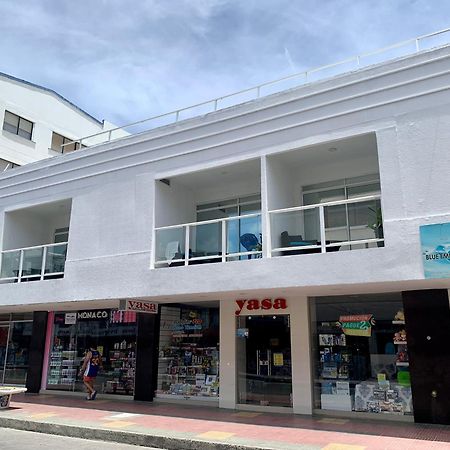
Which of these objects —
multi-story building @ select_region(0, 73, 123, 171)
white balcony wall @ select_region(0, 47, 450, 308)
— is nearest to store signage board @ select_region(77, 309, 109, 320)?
white balcony wall @ select_region(0, 47, 450, 308)

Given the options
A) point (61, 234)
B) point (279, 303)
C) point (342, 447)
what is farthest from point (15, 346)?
point (342, 447)

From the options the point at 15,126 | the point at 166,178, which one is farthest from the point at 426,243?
the point at 15,126

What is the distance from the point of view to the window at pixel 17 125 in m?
25.3

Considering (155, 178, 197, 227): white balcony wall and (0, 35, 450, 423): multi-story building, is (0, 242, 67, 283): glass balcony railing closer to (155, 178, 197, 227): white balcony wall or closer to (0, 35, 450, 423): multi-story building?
(0, 35, 450, 423): multi-story building

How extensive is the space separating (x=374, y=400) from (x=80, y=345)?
387 inches

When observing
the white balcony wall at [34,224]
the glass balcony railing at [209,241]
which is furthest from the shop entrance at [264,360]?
the white balcony wall at [34,224]

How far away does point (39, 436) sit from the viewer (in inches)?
397

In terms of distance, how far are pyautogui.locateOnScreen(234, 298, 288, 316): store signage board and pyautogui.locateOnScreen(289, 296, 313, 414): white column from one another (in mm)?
277

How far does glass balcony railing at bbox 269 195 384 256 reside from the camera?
32.8ft

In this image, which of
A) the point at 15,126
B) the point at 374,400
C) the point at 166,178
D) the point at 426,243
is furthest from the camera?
the point at 15,126

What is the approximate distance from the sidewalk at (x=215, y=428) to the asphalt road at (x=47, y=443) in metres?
0.27

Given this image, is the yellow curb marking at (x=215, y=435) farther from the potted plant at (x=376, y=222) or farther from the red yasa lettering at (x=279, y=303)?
the potted plant at (x=376, y=222)

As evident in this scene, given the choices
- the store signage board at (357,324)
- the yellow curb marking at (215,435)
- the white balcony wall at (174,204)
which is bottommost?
the yellow curb marking at (215,435)

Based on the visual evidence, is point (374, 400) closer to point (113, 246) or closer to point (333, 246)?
point (333, 246)
